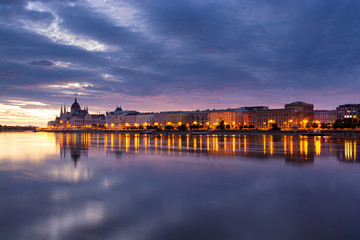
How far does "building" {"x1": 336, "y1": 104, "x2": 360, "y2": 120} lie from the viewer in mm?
127438

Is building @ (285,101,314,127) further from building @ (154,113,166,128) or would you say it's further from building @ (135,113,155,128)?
building @ (135,113,155,128)

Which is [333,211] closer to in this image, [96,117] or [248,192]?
[248,192]

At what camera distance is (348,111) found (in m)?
129

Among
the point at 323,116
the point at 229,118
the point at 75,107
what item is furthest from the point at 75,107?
the point at 323,116

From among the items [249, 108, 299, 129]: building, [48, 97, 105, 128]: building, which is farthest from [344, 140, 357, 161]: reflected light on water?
[48, 97, 105, 128]: building

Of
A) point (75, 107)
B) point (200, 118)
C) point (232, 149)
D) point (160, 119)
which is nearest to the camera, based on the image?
point (232, 149)

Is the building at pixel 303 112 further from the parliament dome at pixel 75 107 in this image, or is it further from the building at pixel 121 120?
the parliament dome at pixel 75 107

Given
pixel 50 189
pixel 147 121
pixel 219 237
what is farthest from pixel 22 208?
pixel 147 121

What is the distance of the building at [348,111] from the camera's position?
12744cm

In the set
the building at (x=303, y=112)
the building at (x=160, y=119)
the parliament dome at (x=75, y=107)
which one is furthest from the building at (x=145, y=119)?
the building at (x=303, y=112)

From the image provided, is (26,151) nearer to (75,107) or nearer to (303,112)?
(303,112)

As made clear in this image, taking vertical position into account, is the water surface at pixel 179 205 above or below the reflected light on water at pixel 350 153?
above

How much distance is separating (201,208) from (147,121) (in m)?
142

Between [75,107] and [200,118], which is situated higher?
[75,107]
